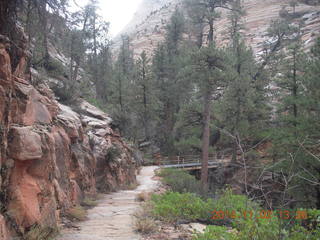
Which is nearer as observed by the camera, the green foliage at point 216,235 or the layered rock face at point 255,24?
the green foliage at point 216,235

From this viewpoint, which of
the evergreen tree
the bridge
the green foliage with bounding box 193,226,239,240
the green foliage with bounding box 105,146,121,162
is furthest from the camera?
the evergreen tree

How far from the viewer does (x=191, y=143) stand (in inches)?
949

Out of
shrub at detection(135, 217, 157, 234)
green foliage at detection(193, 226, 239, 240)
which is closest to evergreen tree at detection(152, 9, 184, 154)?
shrub at detection(135, 217, 157, 234)

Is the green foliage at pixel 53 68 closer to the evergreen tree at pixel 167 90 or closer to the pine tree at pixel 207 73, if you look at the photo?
the pine tree at pixel 207 73

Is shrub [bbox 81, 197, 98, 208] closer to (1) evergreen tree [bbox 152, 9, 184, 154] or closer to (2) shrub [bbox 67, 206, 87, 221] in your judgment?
(2) shrub [bbox 67, 206, 87, 221]

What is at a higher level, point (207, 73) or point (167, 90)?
point (167, 90)

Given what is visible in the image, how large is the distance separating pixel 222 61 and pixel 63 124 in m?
11.5

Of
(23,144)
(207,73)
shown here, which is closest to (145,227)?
(23,144)

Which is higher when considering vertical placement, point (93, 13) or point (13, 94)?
point (93, 13)

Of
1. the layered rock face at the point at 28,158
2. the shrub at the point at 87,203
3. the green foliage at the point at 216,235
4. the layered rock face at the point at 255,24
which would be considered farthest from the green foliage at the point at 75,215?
the layered rock face at the point at 255,24

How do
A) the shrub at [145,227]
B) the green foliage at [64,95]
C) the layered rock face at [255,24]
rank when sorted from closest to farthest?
1. the shrub at [145,227]
2. the green foliage at [64,95]
3. the layered rock face at [255,24]

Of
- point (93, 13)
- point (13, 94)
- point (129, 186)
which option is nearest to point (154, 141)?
point (93, 13)

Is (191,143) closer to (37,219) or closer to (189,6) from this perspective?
(189,6)

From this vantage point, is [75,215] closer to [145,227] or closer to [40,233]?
[145,227]
